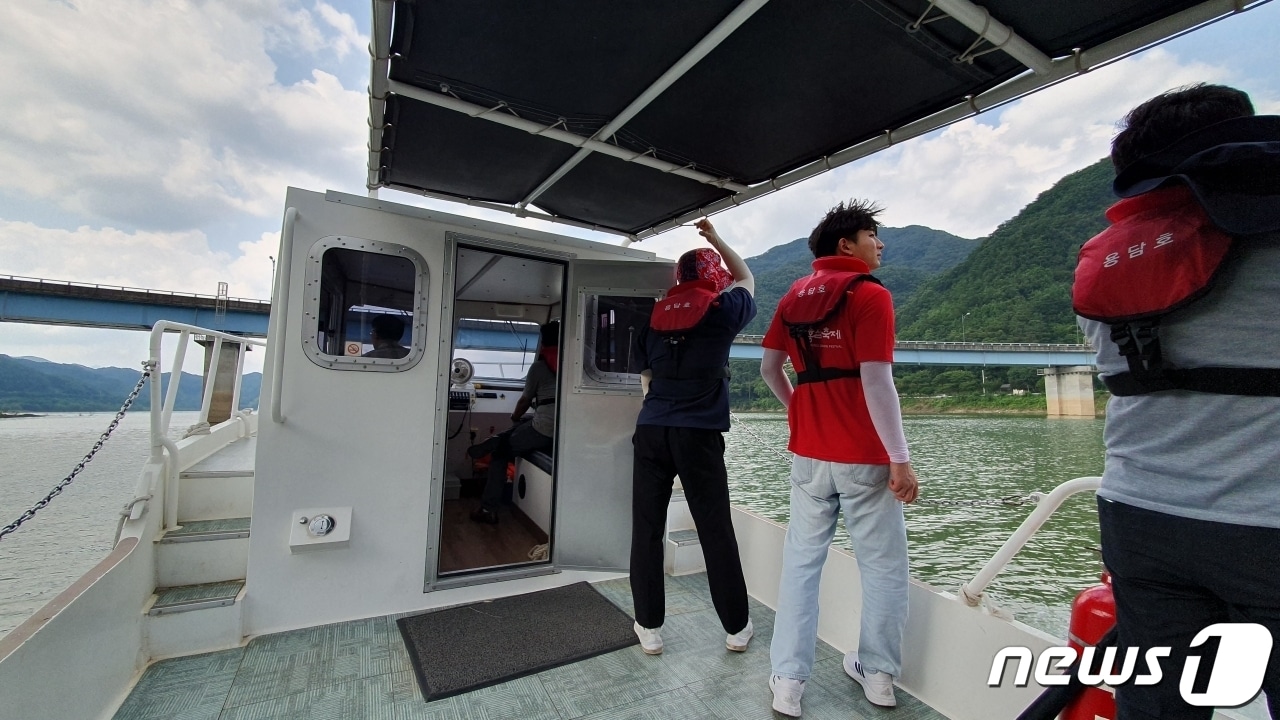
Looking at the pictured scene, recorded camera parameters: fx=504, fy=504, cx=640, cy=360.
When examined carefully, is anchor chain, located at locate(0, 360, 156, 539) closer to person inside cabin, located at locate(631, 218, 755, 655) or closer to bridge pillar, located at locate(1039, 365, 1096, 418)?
person inside cabin, located at locate(631, 218, 755, 655)

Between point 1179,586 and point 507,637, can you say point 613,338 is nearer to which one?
point 507,637

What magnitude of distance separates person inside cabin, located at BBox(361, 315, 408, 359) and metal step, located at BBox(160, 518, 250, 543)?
3.53 feet

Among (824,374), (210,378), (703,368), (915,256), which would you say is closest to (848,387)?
(824,374)

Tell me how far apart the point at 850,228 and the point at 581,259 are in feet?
5.19

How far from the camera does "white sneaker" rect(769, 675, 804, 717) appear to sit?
5.62 feet

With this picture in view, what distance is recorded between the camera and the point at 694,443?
6.70ft

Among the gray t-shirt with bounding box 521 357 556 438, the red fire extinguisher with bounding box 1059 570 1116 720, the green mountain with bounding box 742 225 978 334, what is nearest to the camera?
the red fire extinguisher with bounding box 1059 570 1116 720

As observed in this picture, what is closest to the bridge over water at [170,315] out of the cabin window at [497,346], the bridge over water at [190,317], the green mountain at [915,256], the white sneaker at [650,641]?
the bridge over water at [190,317]

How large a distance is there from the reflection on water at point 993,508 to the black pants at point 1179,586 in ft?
3.17

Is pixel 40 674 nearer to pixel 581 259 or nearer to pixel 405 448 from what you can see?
pixel 405 448

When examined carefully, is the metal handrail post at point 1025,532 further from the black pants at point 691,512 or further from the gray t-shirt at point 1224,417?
the black pants at point 691,512

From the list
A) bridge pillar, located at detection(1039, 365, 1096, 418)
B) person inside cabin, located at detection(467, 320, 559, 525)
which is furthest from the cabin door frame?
bridge pillar, located at detection(1039, 365, 1096, 418)

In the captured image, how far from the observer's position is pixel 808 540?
5.86ft

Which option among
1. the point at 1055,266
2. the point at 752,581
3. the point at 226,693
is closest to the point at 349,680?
the point at 226,693
